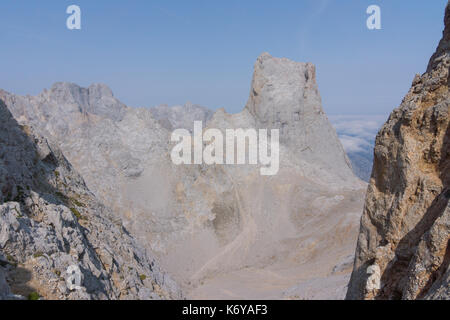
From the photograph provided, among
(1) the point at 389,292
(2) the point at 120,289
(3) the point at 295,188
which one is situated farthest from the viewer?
(3) the point at 295,188

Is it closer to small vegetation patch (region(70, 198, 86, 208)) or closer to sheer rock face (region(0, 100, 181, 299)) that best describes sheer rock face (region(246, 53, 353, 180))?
sheer rock face (region(0, 100, 181, 299))

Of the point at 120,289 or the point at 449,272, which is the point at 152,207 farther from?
the point at 449,272

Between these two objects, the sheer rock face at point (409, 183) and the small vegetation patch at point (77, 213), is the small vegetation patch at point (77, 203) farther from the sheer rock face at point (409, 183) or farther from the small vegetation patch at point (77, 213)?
the sheer rock face at point (409, 183)

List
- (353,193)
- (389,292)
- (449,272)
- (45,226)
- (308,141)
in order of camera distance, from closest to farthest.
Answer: (449,272) < (389,292) < (45,226) < (353,193) < (308,141)

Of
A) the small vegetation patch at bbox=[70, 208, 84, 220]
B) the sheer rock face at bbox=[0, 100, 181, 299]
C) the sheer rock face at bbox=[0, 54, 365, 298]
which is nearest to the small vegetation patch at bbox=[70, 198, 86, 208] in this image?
the sheer rock face at bbox=[0, 100, 181, 299]

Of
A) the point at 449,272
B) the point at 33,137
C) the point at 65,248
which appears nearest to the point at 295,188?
the point at 33,137

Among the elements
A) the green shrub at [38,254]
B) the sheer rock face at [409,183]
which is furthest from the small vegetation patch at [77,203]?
the sheer rock face at [409,183]
